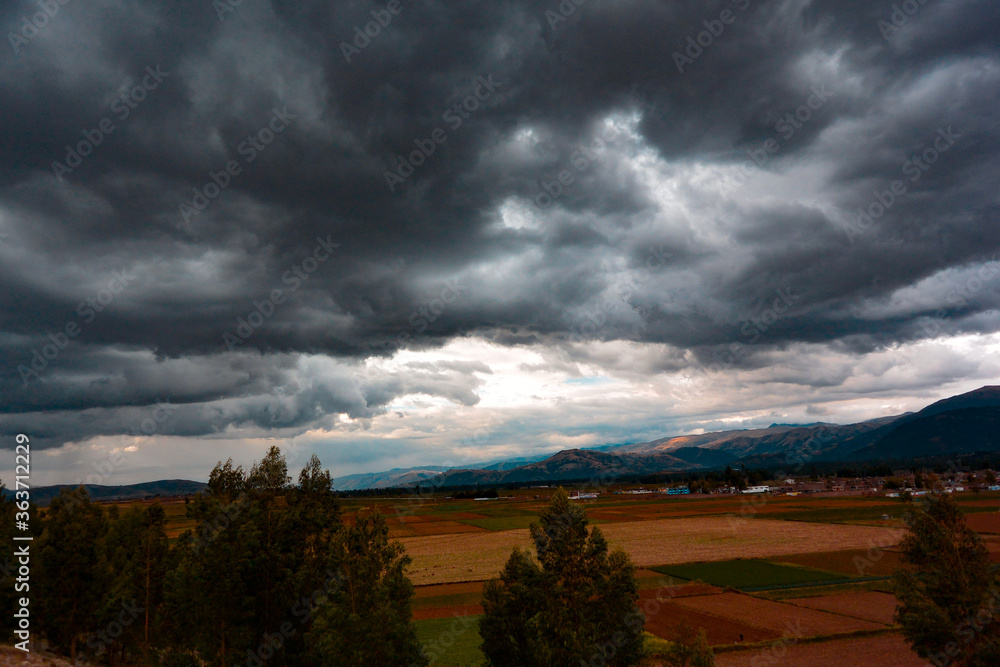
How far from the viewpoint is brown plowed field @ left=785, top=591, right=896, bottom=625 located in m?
54.9

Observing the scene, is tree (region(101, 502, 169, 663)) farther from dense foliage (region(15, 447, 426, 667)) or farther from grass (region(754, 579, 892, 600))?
grass (region(754, 579, 892, 600))

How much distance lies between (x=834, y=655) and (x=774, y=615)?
12.1 m

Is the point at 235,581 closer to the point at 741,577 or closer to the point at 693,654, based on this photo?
the point at 693,654

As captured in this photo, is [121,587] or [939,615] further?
[121,587]

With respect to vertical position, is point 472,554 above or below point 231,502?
below

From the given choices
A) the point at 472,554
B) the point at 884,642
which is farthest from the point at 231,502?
the point at 472,554

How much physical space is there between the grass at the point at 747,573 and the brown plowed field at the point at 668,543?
508 centimetres

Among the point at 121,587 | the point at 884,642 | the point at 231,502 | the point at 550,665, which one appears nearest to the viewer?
the point at 550,665

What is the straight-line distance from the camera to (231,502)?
1508 inches

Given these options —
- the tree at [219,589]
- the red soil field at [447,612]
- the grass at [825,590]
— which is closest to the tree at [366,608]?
the tree at [219,589]

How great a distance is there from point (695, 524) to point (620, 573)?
123 m

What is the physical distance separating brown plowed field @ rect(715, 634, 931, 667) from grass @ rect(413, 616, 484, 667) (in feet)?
71.6

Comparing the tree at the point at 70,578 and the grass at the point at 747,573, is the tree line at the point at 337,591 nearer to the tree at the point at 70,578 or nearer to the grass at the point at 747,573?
the tree at the point at 70,578

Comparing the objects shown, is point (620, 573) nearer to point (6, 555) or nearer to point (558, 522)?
point (558, 522)
